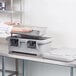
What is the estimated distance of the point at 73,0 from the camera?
2701 mm

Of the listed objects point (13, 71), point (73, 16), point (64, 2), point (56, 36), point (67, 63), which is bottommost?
point (13, 71)

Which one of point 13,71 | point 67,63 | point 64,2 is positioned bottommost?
point 13,71

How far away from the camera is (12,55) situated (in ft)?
8.11

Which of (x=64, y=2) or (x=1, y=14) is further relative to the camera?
(x=1, y=14)

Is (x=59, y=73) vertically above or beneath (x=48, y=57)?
beneath

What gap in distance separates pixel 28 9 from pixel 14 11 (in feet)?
0.64

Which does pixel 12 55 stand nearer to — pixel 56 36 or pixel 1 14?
pixel 56 36

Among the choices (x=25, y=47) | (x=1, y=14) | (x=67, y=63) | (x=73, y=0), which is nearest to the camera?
(x=67, y=63)

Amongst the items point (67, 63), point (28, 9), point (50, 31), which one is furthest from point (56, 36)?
point (67, 63)

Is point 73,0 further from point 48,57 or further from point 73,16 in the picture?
point 48,57

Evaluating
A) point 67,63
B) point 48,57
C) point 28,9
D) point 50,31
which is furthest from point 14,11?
point 67,63

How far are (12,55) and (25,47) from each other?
0.59 ft

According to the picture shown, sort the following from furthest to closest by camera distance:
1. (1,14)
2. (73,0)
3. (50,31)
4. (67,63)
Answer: (1,14), (50,31), (73,0), (67,63)

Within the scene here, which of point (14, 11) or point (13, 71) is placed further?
point (13, 71)
